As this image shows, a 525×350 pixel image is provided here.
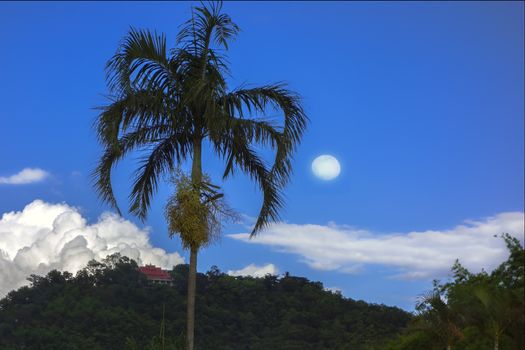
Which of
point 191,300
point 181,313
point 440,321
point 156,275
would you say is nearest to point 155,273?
point 156,275

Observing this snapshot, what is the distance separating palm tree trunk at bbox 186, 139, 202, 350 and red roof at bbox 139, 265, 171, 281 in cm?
5965

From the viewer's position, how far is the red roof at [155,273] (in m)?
71.3

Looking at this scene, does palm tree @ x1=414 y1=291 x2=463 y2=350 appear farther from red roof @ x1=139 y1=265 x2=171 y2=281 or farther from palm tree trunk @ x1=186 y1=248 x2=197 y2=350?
red roof @ x1=139 y1=265 x2=171 y2=281

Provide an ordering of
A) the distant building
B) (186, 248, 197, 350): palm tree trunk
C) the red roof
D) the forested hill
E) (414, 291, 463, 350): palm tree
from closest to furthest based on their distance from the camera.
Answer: (186, 248, 197, 350): palm tree trunk, (414, 291, 463, 350): palm tree, the forested hill, the distant building, the red roof

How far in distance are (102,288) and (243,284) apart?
Result: 1356cm

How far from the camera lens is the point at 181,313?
5541 cm

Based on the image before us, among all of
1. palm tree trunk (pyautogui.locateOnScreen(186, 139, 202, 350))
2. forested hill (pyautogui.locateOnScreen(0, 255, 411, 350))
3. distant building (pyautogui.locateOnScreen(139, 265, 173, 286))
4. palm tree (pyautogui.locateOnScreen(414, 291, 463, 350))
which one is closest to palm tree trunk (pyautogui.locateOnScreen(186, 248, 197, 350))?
palm tree trunk (pyautogui.locateOnScreen(186, 139, 202, 350))

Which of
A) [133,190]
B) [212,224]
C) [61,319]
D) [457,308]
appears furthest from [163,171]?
[61,319]

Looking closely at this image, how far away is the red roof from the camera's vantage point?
2806 inches

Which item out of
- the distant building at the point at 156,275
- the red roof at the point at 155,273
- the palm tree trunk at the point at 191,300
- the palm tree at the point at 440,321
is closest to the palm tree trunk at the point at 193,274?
the palm tree trunk at the point at 191,300

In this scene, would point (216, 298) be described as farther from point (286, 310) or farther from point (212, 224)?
point (212, 224)

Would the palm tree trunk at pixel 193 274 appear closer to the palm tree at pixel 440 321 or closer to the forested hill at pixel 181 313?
the palm tree at pixel 440 321

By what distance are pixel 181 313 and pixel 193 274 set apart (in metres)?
46.0

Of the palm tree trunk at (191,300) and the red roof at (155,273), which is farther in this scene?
the red roof at (155,273)
